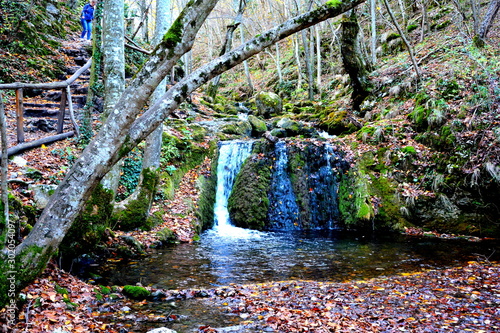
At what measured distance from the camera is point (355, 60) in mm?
13180

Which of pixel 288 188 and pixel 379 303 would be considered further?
pixel 288 188

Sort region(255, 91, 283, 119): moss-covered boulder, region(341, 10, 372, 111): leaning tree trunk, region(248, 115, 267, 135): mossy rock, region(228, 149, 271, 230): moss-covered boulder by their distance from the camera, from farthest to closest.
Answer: region(255, 91, 283, 119): moss-covered boulder
region(248, 115, 267, 135): mossy rock
region(341, 10, 372, 111): leaning tree trunk
region(228, 149, 271, 230): moss-covered boulder

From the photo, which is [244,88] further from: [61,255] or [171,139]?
[61,255]

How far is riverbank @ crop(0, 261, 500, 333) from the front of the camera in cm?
332

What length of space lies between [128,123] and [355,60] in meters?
12.3

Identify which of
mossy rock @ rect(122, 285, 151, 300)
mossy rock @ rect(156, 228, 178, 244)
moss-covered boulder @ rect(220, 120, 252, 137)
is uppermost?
moss-covered boulder @ rect(220, 120, 252, 137)

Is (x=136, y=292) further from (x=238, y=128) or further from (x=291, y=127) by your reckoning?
(x=291, y=127)

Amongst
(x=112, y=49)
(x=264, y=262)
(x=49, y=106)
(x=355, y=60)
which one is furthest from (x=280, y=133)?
(x=49, y=106)

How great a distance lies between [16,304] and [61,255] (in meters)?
2.00

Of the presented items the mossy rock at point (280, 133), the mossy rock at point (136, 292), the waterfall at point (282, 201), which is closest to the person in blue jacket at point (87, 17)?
the mossy rock at point (280, 133)

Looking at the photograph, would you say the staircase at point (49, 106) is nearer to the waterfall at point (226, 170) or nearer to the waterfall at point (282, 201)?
the waterfall at point (226, 170)

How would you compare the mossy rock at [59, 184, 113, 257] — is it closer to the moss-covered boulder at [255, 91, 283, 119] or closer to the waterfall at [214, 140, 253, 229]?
the waterfall at [214, 140, 253, 229]

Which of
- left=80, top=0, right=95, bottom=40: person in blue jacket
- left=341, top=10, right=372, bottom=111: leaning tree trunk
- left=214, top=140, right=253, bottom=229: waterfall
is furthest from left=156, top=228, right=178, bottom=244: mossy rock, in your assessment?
left=80, top=0, right=95, bottom=40: person in blue jacket

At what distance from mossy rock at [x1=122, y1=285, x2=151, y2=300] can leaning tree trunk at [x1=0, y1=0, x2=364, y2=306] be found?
1.79 metres
